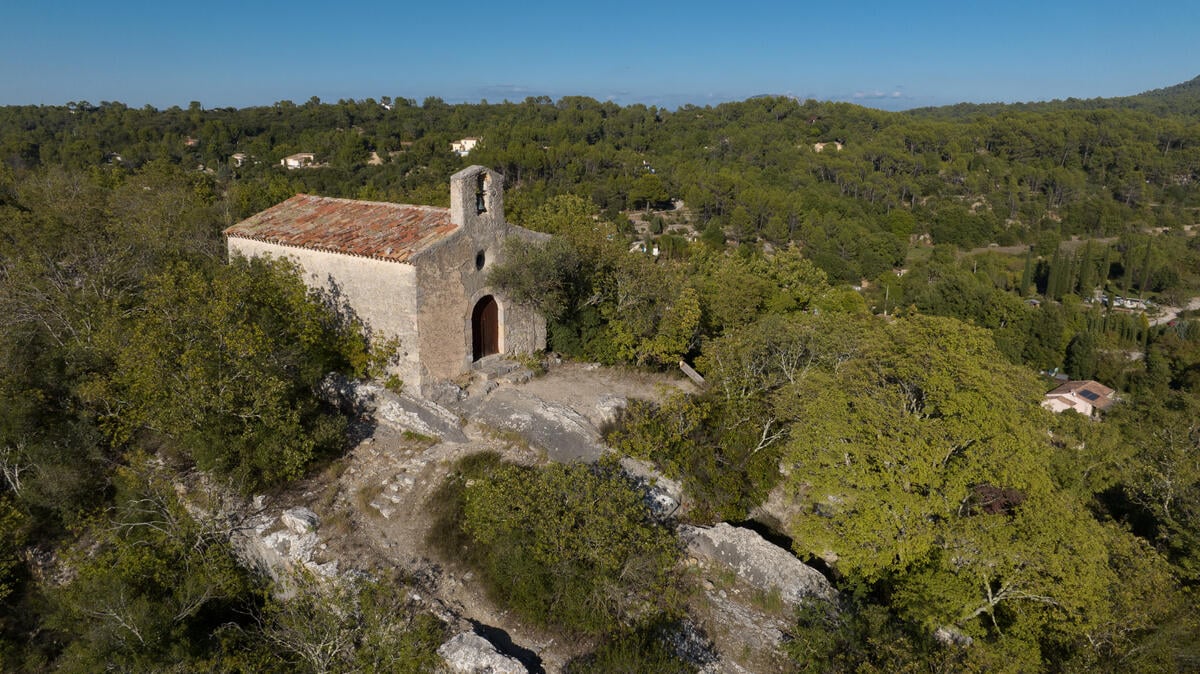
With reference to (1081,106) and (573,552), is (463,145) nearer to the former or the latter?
(573,552)

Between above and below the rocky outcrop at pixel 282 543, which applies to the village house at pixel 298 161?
above

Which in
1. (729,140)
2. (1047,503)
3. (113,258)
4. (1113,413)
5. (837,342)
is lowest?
(1113,413)

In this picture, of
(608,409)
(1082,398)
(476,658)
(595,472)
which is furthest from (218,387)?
(1082,398)

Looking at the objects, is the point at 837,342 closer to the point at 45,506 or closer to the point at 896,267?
the point at 45,506

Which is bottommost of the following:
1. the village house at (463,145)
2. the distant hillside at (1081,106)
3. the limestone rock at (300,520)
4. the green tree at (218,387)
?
the limestone rock at (300,520)

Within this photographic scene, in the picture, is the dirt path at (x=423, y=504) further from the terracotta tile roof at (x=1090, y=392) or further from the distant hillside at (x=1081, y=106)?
the distant hillside at (x=1081, y=106)

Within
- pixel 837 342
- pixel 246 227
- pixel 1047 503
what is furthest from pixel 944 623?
pixel 246 227

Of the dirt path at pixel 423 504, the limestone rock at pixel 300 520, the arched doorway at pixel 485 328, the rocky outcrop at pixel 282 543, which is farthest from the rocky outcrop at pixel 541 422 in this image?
the rocky outcrop at pixel 282 543

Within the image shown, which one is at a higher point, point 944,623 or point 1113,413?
point 944,623
